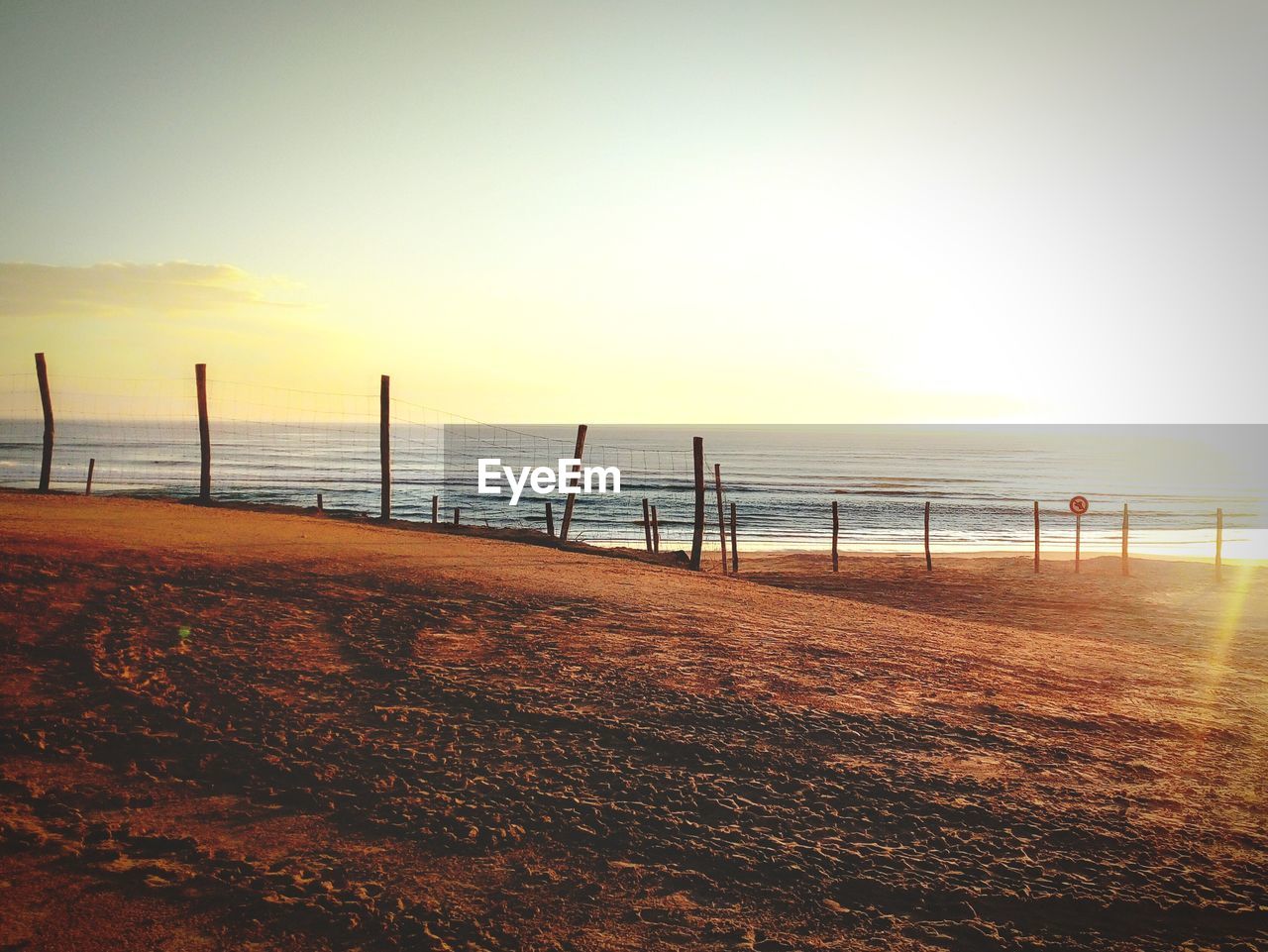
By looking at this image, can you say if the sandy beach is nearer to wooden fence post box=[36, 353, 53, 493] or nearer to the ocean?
wooden fence post box=[36, 353, 53, 493]

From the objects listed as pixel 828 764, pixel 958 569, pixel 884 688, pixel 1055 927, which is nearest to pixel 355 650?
pixel 828 764

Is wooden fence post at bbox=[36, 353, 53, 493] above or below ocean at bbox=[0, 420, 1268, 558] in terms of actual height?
above

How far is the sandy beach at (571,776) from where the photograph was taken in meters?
3.52

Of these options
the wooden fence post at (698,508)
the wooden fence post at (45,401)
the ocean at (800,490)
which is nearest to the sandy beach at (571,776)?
the wooden fence post at (698,508)

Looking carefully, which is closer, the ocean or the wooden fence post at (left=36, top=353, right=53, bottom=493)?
the wooden fence post at (left=36, top=353, right=53, bottom=493)

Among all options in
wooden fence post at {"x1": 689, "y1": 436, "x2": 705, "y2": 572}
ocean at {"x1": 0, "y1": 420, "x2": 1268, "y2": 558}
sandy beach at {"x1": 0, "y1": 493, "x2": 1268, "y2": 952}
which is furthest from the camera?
ocean at {"x1": 0, "y1": 420, "x2": 1268, "y2": 558}

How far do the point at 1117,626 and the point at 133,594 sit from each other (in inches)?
567

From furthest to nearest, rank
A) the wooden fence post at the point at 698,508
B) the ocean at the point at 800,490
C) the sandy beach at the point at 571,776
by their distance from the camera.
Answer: the ocean at the point at 800,490, the wooden fence post at the point at 698,508, the sandy beach at the point at 571,776

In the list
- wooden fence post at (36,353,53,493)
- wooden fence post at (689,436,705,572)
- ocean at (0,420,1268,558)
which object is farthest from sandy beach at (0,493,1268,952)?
ocean at (0,420,1268,558)

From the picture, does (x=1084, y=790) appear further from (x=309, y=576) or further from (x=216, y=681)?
(x=309, y=576)

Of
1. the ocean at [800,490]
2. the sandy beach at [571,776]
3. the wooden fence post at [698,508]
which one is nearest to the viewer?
the sandy beach at [571,776]

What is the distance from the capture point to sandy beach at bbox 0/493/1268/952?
3516mm

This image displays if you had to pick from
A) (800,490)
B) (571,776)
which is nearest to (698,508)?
(571,776)

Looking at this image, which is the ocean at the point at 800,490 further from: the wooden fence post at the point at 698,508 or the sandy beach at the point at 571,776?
the sandy beach at the point at 571,776
